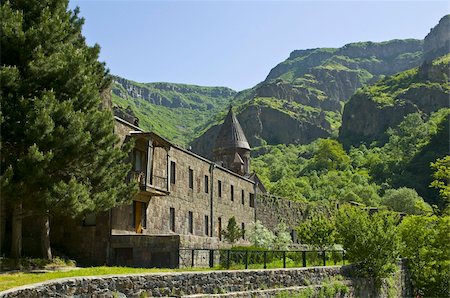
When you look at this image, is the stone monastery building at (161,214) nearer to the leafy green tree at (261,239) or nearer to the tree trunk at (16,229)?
the leafy green tree at (261,239)

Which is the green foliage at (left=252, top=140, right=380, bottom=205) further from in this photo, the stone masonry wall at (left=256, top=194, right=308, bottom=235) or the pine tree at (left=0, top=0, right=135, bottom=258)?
the pine tree at (left=0, top=0, right=135, bottom=258)

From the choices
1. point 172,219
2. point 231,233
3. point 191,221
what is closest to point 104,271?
point 172,219

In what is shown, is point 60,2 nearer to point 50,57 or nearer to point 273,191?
point 50,57

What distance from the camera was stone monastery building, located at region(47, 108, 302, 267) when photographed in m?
22.9

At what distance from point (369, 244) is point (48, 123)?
1418 cm

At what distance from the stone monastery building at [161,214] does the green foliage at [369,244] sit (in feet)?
21.5

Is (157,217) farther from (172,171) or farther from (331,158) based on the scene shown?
(331,158)

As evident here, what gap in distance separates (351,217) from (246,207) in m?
20.8

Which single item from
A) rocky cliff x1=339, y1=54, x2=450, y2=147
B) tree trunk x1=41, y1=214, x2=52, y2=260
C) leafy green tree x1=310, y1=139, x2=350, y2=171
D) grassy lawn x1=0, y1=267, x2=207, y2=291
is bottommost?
grassy lawn x1=0, y1=267, x2=207, y2=291

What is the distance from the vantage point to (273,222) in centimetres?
5016

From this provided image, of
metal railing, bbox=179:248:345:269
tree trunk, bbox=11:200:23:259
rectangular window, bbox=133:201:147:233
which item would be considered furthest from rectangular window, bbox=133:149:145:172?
tree trunk, bbox=11:200:23:259

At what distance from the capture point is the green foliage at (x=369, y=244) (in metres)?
23.5

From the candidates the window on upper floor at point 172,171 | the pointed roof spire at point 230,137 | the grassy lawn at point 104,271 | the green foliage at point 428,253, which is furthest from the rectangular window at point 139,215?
the pointed roof spire at point 230,137

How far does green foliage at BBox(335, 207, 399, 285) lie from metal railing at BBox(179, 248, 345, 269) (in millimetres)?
729
